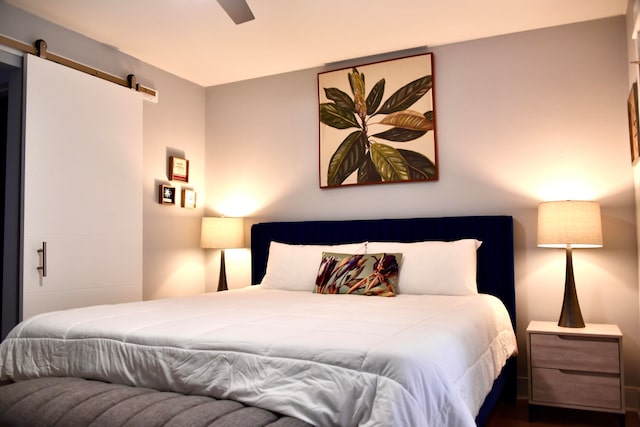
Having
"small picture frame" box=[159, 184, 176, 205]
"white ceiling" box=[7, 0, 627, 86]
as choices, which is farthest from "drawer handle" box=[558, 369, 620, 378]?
"small picture frame" box=[159, 184, 176, 205]

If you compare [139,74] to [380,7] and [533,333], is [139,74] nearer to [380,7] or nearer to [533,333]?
[380,7]

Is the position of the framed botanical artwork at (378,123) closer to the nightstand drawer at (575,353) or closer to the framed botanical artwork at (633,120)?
the framed botanical artwork at (633,120)

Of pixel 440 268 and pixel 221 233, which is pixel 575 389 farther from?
pixel 221 233

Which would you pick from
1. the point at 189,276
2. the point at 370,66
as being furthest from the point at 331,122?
the point at 189,276

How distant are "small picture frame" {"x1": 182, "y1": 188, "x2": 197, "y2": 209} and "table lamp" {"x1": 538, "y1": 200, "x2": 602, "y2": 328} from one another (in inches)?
114

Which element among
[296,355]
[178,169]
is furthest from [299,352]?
[178,169]

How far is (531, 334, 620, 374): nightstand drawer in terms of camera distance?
272 cm

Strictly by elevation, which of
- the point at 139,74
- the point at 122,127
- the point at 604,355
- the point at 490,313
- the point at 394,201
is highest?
the point at 139,74

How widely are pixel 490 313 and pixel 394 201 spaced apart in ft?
4.50

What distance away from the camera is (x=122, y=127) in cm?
369

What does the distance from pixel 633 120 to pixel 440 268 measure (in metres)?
1.41

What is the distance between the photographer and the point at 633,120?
9.43 ft

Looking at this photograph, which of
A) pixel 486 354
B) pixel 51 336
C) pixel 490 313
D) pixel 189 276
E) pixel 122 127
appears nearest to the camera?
pixel 51 336

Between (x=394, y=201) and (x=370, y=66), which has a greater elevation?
(x=370, y=66)
